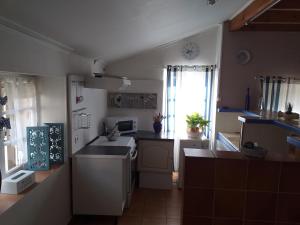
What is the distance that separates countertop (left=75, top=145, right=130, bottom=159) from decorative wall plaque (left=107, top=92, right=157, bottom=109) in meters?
1.36

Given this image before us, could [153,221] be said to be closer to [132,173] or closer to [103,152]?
[132,173]

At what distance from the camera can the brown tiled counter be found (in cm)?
142

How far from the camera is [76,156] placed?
256 cm

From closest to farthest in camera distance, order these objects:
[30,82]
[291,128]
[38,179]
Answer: [291,128] → [38,179] → [30,82]

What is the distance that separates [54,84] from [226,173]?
5.99 ft

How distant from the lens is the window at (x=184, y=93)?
13.1ft

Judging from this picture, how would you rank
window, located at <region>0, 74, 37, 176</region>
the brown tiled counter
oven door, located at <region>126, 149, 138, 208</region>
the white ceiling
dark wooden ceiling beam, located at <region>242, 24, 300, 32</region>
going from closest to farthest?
the white ceiling → the brown tiled counter → window, located at <region>0, 74, 37, 176</region> → oven door, located at <region>126, 149, 138, 208</region> → dark wooden ceiling beam, located at <region>242, 24, 300, 32</region>

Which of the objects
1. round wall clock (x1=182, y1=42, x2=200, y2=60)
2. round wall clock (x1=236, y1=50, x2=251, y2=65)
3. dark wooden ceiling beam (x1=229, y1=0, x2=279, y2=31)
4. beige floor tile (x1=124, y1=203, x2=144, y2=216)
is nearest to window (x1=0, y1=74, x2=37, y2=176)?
beige floor tile (x1=124, y1=203, x2=144, y2=216)

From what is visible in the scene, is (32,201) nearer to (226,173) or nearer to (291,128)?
(226,173)

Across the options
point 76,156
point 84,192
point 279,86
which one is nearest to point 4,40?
point 76,156

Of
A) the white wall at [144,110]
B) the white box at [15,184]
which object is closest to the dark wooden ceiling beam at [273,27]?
the white wall at [144,110]

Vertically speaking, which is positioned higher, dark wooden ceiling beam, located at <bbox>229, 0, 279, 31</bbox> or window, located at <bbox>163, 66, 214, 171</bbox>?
dark wooden ceiling beam, located at <bbox>229, 0, 279, 31</bbox>

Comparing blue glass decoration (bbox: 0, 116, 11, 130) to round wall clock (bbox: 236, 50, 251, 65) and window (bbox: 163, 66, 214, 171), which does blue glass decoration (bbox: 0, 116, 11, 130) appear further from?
round wall clock (bbox: 236, 50, 251, 65)

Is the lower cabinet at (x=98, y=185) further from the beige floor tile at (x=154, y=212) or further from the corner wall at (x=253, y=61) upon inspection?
the corner wall at (x=253, y=61)
